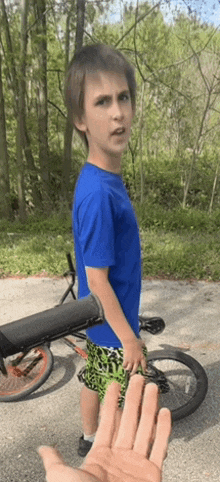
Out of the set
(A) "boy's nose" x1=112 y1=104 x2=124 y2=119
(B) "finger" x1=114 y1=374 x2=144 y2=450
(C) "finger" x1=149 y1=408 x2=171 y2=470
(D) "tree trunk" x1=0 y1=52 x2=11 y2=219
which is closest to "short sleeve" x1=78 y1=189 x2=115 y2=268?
(A) "boy's nose" x1=112 y1=104 x2=124 y2=119

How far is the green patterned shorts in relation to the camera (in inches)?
74.5

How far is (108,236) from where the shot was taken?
1577 millimetres

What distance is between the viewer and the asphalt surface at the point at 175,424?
→ 2502 millimetres

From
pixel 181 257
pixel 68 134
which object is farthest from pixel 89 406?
pixel 68 134

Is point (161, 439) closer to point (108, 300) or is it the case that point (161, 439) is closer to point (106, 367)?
point (108, 300)

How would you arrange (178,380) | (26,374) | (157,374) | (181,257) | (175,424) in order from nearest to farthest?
(157,374), (175,424), (178,380), (26,374), (181,257)

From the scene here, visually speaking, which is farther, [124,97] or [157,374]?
[157,374]

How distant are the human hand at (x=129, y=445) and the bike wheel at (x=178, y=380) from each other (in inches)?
54.2

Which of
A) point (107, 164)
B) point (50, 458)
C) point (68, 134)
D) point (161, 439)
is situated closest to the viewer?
point (50, 458)

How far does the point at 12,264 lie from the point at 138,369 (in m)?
4.17

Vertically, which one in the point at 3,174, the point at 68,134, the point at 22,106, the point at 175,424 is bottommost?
the point at 175,424

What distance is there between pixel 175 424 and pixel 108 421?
1752mm

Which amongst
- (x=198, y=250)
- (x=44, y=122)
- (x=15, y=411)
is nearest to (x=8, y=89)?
(x=44, y=122)

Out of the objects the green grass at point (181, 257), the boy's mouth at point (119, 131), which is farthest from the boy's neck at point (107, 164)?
the green grass at point (181, 257)
